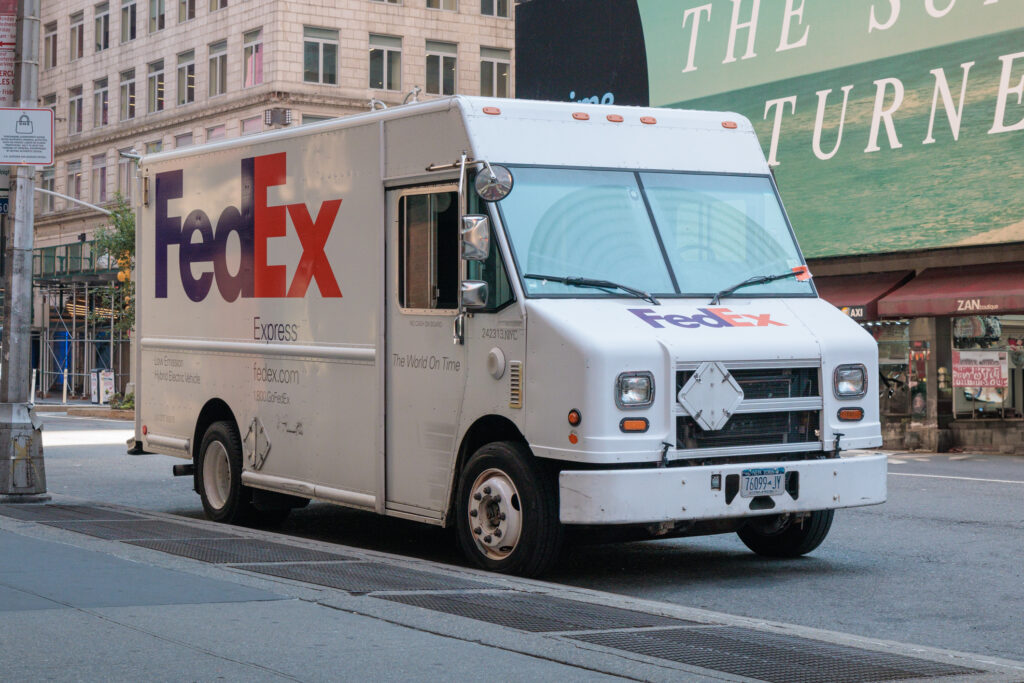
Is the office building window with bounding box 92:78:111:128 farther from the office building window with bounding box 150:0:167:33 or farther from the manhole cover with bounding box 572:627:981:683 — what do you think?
the manhole cover with bounding box 572:627:981:683

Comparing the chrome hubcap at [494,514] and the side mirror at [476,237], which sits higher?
the side mirror at [476,237]

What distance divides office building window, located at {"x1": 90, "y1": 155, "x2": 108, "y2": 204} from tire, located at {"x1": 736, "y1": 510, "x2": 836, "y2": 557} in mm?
56811

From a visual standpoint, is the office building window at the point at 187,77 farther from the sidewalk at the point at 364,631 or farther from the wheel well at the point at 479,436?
the sidewalk at the point at 364,631

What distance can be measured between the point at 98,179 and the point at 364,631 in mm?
61050

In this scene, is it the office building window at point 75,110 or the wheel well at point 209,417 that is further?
the office building window at point 75,110

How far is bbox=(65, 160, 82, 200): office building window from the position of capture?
66213 millimetres

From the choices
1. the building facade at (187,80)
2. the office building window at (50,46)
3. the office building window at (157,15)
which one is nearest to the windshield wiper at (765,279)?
the building facade at (187,80)

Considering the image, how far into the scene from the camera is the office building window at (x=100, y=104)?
64375mm

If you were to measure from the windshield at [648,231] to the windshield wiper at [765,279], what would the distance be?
0.10 feet

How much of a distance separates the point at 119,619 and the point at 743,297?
477 centimetres

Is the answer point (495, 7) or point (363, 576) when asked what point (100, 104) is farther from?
point (363, 576)

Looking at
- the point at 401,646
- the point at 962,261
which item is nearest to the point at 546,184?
the point at 401,646

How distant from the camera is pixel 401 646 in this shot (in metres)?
6.44

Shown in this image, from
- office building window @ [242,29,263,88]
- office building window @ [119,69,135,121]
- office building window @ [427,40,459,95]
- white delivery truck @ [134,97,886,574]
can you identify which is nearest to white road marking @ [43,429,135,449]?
white delivery truck @ [134,97,886,574]
